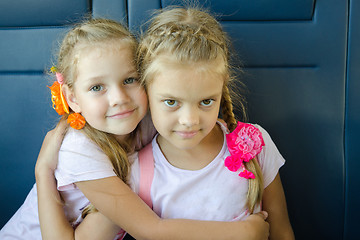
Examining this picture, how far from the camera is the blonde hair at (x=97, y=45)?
962 mm

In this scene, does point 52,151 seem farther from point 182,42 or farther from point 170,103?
point 182,42

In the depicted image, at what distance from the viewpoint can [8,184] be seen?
4.33 feet

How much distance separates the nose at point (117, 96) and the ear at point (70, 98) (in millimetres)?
125

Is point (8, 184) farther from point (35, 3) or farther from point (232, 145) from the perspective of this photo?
point (232, 145)

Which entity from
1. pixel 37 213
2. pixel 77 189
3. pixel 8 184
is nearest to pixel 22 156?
pixel 8 184

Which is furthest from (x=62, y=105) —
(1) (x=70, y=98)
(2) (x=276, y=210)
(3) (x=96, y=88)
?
(2) (x=276, y=210)

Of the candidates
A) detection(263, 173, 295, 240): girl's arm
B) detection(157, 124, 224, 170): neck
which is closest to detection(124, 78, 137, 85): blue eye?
detection(157, 124, 224, 170): neck

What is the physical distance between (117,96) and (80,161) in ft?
0.68

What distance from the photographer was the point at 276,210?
1.12 metres

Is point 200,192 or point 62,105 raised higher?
point 62,105

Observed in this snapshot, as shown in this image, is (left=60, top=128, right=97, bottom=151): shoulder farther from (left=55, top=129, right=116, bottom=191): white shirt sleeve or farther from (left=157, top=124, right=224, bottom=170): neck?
(left=157, top=124, right=224, bottom=170): neck

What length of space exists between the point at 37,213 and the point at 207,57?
0.75m

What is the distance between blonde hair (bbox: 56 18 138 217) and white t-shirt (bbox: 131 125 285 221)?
0.24 ft

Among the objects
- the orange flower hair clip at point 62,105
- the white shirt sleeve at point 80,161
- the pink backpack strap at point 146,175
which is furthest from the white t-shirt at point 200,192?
the orange flower hair clip at point 62,105
